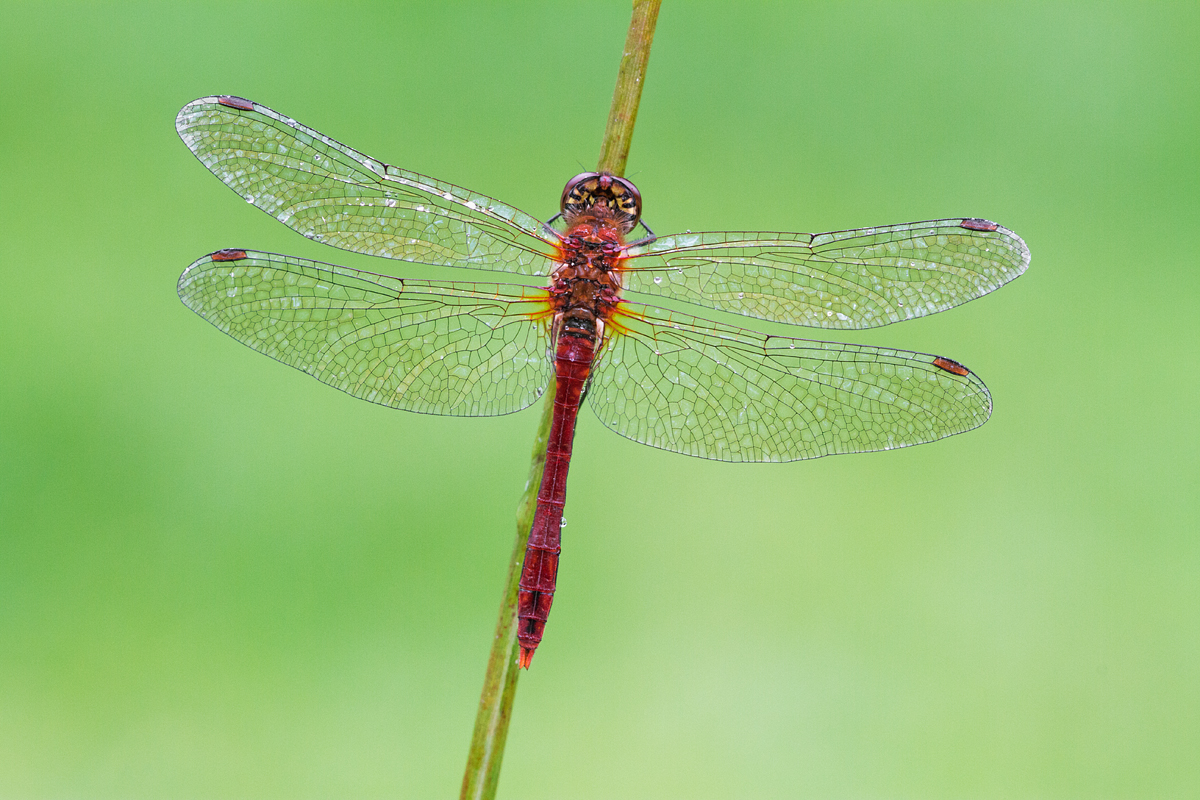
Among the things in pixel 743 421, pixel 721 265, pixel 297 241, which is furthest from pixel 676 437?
pixel 297 241

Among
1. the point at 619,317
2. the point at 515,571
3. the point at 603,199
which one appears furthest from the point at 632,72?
the point at 515,571

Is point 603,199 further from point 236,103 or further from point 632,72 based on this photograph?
point 236,103

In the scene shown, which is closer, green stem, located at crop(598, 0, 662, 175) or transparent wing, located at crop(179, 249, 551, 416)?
green stem, located at crop(598, 0, 662, 175)

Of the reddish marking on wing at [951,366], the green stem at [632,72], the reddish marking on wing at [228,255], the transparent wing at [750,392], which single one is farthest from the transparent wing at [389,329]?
the reddish marking on wing at [951,366]

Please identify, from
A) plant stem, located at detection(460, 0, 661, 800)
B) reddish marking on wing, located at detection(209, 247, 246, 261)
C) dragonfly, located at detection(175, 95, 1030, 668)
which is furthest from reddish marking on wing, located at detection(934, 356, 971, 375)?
reddish marking on wing, located at detection(209, 247, 246, 261)

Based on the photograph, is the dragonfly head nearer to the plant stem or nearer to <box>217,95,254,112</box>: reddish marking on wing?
the plant stem

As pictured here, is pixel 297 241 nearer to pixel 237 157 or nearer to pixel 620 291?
pixel 237 157
